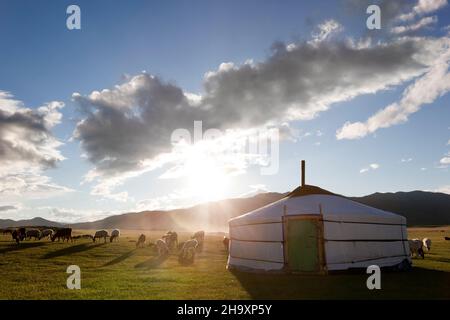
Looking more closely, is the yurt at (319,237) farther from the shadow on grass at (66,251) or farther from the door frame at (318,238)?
the shadow on grass at (66,251)

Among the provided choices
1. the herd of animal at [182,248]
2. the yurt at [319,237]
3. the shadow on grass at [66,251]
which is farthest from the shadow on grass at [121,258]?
the yurt at [319,237]

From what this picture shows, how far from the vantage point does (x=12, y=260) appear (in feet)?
59.5

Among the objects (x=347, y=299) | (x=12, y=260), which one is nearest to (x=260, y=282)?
(x=347, y=299)

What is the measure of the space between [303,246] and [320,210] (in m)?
1.39

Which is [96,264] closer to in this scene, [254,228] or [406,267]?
[254,228]

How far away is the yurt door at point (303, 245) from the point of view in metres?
13.9

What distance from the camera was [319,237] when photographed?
45.4 ft

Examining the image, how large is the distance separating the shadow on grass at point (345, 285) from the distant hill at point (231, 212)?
118270 millimetres

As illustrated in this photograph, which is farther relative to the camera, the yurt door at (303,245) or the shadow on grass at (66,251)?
the shadow on grass at (66,251)

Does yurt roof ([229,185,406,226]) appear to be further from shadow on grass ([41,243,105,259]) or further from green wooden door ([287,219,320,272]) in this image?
shadow on grass ([41,243,105,259])

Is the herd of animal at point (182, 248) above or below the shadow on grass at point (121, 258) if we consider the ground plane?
above

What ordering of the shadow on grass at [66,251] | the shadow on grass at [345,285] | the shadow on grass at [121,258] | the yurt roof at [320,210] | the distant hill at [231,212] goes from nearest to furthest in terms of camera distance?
the shadow on grass at [345,285] → the yurt roof at [320,210] → the shadow on grass at [121,258] → the shadow on grass at [66,251] → the distant hill at [231,212]

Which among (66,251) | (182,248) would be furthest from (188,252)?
(66,251)
